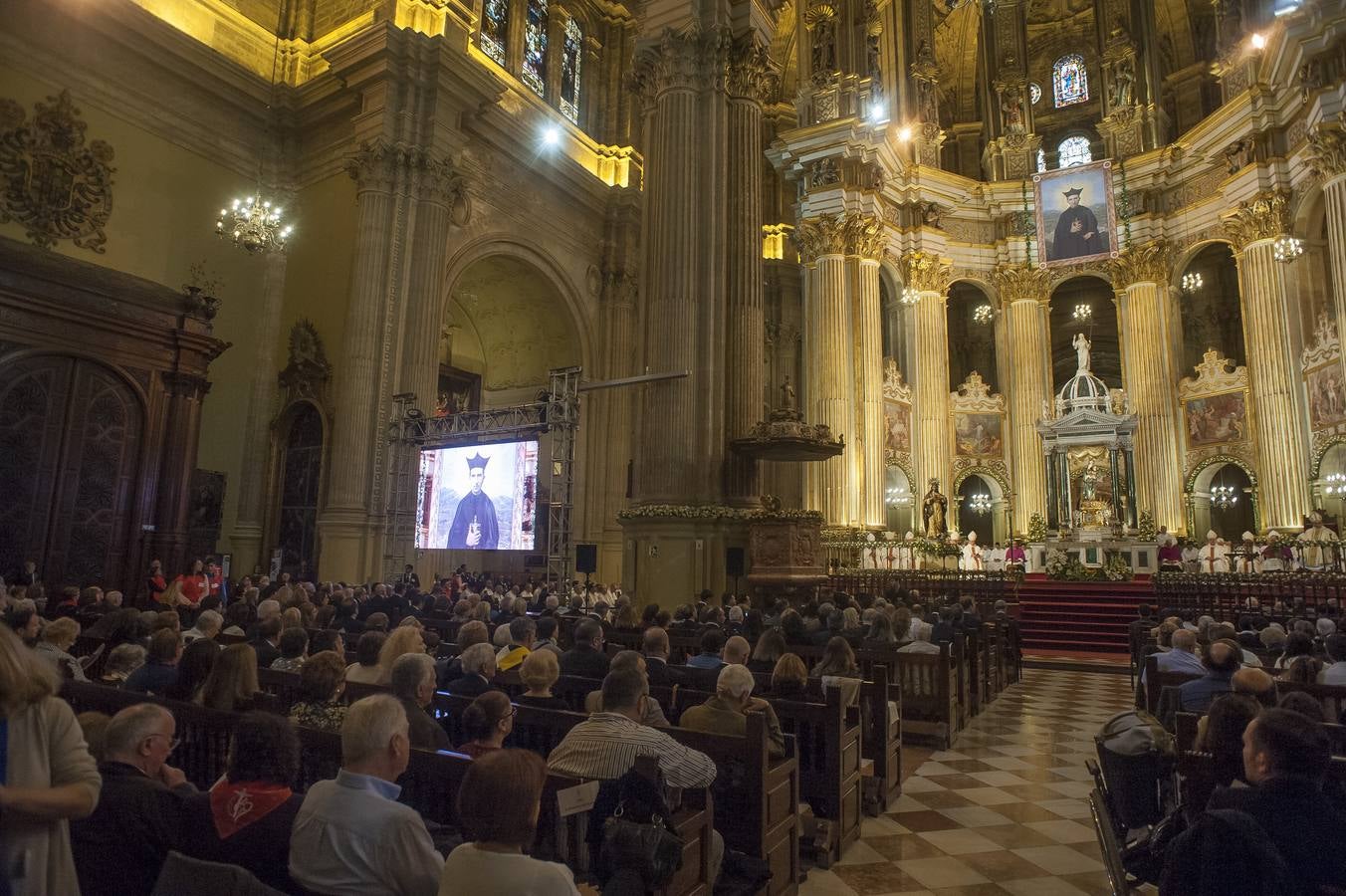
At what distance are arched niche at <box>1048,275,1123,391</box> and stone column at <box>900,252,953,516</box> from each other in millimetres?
6258

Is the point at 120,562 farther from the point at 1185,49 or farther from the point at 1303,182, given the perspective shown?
the point at 1185,49

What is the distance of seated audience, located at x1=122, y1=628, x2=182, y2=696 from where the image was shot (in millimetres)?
4277

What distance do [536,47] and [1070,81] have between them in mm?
20166

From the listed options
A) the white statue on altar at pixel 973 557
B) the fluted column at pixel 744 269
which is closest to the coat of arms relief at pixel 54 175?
the fluted column at pixel 744 269

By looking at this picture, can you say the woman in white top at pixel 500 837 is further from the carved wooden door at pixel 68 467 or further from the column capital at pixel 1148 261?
the column capital at pixel 1148 261

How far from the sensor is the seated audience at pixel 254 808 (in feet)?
6.94

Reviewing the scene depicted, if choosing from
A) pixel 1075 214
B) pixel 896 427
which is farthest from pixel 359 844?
pixel 1075 214

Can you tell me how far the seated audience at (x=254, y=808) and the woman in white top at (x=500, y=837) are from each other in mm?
629

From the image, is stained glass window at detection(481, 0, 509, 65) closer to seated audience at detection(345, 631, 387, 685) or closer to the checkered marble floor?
seated audience at detection(345, 631, 387, 685)

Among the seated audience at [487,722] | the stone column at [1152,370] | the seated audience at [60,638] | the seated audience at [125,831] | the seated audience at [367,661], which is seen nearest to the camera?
the seated audience at [125,831]

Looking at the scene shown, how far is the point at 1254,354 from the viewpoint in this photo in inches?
849

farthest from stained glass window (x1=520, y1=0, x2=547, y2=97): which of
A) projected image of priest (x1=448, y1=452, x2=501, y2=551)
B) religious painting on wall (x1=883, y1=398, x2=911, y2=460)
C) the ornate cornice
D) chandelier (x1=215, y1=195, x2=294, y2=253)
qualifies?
religious painting on wall (x1=883, y1=398, x2=911, y2=460)

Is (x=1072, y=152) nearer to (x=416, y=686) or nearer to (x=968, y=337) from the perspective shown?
(x=968, y=337)

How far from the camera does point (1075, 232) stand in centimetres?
2491
